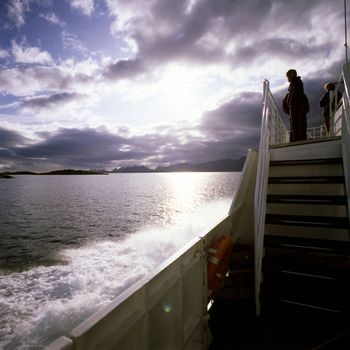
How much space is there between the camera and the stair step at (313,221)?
396cm

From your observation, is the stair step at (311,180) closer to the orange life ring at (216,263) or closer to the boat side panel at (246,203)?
the boat side panel at (246,203)

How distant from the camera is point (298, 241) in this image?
405 centimetres

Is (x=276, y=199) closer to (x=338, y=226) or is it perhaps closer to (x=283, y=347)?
(x=338, y=226)

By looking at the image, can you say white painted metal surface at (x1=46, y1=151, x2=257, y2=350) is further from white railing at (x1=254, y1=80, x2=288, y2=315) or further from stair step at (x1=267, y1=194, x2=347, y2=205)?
stair step at (x1=267, y1=194, x2=347, y2=205)

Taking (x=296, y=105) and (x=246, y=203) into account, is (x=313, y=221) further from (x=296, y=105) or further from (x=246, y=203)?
(x=296, y=105)

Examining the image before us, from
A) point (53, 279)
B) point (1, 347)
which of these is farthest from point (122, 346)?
point (53, 279)

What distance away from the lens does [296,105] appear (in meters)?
6.62

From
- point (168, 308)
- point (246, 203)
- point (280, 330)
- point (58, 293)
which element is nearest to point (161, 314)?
point (168, 308)

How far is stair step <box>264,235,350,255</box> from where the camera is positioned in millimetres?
3691

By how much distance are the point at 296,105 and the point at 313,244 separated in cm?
410

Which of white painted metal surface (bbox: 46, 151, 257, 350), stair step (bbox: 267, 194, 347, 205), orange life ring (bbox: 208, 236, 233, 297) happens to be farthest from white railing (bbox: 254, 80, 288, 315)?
white painted metal surface (bbox: 46, 151, 257, 350)

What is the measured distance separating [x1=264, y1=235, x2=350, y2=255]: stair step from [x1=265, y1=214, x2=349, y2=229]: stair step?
0.26 m

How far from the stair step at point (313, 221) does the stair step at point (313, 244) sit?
0.26 m

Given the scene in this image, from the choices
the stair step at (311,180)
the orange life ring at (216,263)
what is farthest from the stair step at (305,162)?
the orange life ring at (216,263)
